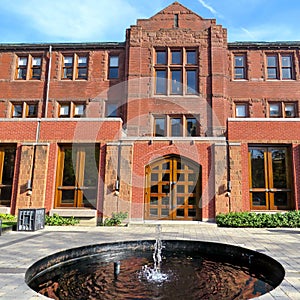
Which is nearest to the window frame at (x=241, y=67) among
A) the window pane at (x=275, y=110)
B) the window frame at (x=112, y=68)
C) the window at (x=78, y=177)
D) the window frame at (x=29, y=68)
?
the window pane at (x=275, y=110)

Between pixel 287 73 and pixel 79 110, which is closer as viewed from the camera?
pixel 287 73

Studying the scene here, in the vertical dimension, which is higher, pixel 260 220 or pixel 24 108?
pixel 24 108

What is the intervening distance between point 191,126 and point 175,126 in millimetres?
986

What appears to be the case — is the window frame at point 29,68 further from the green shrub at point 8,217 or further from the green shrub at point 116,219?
the green shrub at point 116,219

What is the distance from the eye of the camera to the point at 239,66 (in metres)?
18.1

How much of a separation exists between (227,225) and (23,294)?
30.2ft

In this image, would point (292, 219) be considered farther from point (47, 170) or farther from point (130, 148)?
point (47, 170)

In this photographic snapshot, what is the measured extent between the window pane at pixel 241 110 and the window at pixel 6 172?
13.2m

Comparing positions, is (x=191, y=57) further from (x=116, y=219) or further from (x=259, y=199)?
(x=116, y=219)

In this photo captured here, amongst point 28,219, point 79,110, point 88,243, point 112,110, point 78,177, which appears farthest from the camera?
point 79,110

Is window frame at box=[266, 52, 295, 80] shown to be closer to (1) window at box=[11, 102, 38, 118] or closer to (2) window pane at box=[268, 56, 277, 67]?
(2) window pane at box=[268, 56, 277, 67]

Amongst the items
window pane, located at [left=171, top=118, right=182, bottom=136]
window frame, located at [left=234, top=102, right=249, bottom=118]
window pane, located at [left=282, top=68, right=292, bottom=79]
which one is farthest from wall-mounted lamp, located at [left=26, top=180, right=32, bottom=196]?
window pane, located at [left=282, top=68, right=292, bottom=79]

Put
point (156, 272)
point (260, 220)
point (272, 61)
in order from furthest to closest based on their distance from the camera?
point (272, 61) → point (260, 220) → point (156, 272)

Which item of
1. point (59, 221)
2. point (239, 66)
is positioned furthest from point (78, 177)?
point (239, 66)
